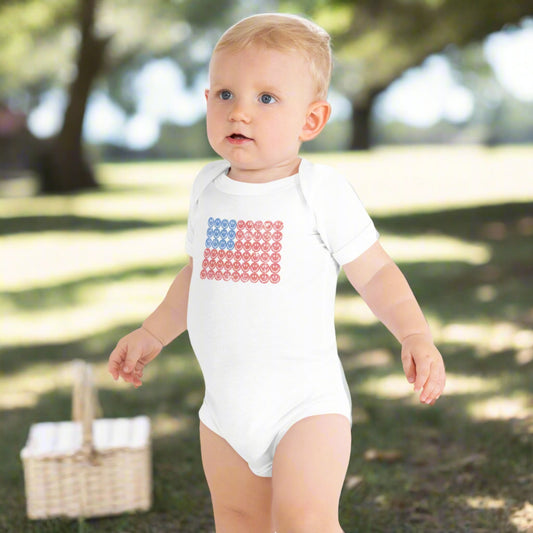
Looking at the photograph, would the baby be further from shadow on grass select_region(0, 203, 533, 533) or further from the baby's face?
shadow on grass select_region(0, 203, 533, 533)

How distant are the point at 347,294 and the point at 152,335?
19.1ft

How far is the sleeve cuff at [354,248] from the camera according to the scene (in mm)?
2227

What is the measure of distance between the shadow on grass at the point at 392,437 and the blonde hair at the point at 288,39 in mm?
1915

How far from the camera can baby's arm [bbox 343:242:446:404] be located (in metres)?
2.15

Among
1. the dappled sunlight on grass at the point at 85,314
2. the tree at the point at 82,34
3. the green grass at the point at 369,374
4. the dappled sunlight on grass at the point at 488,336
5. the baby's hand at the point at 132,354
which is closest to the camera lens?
the baby's hand at the point at 132,354

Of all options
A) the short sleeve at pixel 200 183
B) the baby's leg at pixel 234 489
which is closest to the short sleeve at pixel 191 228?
the short sleeve at pixel 200 183

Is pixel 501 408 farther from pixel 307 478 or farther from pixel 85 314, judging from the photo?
pixel 85 314

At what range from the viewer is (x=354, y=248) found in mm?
2227

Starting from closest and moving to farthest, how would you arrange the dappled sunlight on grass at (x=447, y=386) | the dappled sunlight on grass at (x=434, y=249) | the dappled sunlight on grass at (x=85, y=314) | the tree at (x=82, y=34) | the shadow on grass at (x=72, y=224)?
the dappled sunlight on grass at (x=447, y=386)
the dappled sunlight on grass at (x=85, y=314)
the dappled sunlight on grass at (x=434, y=249)
the shadow on grass at (x=72, y=224)
the tree at (x=82, y=34)

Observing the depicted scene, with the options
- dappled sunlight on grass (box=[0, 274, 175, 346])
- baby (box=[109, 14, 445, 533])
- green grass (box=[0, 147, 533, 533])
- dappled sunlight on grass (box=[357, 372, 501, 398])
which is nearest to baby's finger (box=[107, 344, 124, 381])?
baby (box=[109, 14, 445, 533])

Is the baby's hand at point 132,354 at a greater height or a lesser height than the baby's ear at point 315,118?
lesser

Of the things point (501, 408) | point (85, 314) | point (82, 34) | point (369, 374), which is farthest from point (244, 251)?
point (82, 34)

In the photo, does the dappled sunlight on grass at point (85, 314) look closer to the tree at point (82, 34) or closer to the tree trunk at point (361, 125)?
the tree at point (82, 34)

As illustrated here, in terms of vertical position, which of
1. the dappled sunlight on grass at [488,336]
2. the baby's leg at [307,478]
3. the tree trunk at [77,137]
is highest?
the tree trunk at [77,137]
